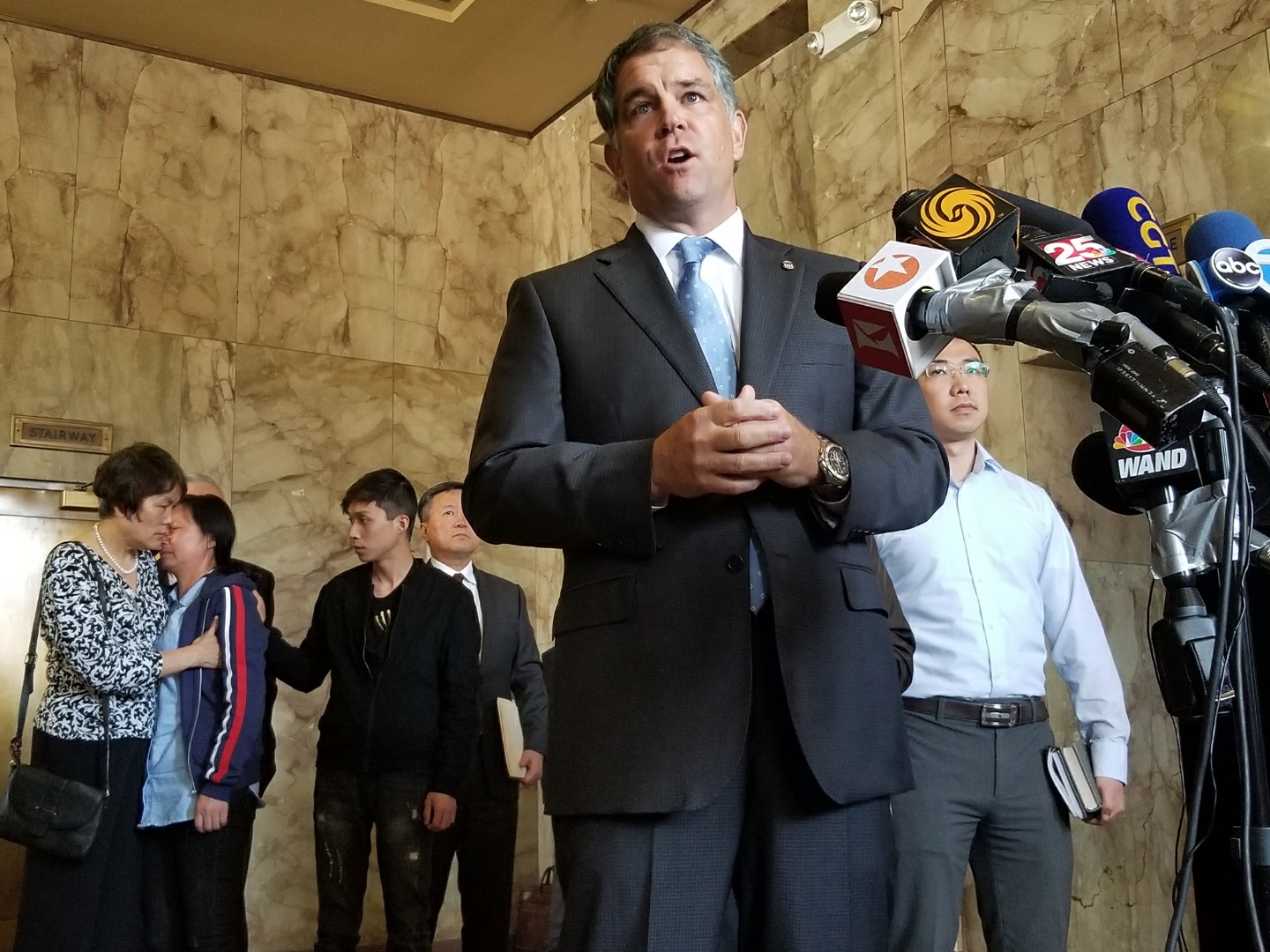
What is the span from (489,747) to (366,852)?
1.75ft

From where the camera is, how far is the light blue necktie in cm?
166

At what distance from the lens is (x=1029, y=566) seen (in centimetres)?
313

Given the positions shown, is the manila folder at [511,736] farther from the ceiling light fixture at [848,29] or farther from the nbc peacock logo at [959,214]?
the nbc peacock logo at [959,214]

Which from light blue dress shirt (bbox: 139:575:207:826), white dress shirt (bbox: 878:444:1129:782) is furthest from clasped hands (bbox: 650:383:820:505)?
light blue dress shirt (bbox: 139:575:207:826)

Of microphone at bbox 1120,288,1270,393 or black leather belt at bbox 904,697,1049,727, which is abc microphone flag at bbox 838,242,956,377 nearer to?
microphone at bbox 1120,288,1270,393

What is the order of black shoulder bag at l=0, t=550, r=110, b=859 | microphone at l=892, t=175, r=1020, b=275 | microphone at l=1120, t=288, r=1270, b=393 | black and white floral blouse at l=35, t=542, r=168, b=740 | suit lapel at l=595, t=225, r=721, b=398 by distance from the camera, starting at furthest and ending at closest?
black and white floral blouse at l=35, t=542, r=168, b=740 < black shoulder bag at l=0, t=550, r=110, b=859 < suit lapel at l=595, t=225, r=721, b=398 < microphone at l=892, t=175, r=1020, b=275 < microphone at l=1120, t=288, r=1270, b=393

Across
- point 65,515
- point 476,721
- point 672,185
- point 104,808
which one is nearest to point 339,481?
point 65,515

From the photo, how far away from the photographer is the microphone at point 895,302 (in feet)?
3.81

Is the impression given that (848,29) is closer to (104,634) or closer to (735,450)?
(104,634)

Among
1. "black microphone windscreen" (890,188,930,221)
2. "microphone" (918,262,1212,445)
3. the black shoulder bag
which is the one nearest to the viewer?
"microphone" (918,262,1212,445)

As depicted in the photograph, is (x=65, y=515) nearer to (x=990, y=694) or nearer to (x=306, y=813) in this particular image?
(x=306, y=813)

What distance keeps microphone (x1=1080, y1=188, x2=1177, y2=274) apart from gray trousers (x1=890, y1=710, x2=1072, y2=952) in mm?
1525

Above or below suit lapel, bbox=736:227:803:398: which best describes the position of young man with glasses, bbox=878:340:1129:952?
below

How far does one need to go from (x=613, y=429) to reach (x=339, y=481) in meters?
5.29
